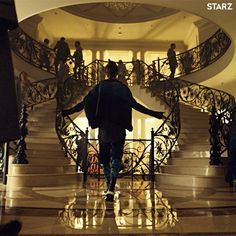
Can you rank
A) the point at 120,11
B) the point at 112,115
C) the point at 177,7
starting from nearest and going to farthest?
1. the point at 112,115
2. the point at 177,7
3. the point at 120,11

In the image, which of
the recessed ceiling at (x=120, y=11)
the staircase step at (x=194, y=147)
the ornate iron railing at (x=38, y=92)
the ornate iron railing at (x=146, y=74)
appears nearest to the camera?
the staircase step at (x=194, y=147)

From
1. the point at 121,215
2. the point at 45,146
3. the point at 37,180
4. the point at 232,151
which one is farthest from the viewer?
the point at 45,146

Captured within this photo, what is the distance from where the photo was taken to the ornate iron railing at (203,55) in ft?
33.2

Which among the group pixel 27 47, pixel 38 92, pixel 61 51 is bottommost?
pixel 38 92

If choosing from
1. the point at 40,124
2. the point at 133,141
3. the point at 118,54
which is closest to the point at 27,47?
the point at 40,124

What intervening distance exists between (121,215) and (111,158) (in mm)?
854

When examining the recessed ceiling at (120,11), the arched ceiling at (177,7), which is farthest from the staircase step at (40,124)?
the recessed ceiling at (120,11)

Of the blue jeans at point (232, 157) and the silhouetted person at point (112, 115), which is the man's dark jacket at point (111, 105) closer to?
the silhouetted person at point (112, 115)

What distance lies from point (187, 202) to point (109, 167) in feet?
3.08

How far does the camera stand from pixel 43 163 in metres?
5.56

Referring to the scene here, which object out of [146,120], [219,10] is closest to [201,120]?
[219,10]

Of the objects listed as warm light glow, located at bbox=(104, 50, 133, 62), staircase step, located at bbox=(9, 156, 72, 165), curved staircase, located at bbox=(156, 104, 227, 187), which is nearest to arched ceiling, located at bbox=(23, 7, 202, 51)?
warm light glow, located at bbox=(104, 50, 133, 62)

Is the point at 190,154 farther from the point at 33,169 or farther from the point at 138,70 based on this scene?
the point at 138,70

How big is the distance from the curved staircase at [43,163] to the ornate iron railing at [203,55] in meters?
4.55
